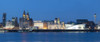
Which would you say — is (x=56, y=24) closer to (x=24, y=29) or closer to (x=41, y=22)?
(x=41, y=22)

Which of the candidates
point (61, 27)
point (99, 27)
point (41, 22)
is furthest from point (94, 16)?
point (41, 22)

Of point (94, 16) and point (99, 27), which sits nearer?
point (99, 27)

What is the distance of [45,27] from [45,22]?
4.93 metres

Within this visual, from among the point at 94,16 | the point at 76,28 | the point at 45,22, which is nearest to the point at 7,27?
the point at 45,22

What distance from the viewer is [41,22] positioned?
15350 cm

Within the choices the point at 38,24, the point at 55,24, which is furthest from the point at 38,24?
the point at 55,24

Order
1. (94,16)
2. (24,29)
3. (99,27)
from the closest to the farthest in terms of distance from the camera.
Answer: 1. (24,29)
2. (99,27)
3. (94,16)

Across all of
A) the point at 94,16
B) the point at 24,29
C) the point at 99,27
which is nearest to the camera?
the point at 24,29

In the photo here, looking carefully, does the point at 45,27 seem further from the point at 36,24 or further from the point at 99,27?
the point at 99,27

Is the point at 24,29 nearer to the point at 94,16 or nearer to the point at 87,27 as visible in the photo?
the point at 87,27

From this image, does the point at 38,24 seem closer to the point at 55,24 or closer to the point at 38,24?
the point at 38,24

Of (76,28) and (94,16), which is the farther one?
(94,16)

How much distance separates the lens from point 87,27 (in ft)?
488

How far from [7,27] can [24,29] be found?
18.8m
